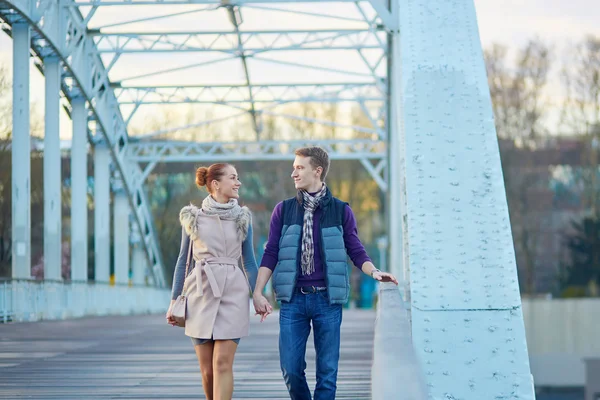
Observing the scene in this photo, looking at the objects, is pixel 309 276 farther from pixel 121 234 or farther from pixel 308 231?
pixel 121 234

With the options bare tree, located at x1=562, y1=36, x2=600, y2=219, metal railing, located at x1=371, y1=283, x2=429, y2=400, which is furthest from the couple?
bare tree, located at x1=562, y1=36, x2=600, y2=219

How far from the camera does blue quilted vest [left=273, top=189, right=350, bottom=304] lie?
545 cm

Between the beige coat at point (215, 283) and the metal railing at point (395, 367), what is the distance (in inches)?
25.1

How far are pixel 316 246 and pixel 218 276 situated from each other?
50 centimetres

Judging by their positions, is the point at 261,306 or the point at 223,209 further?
the point at 223,209

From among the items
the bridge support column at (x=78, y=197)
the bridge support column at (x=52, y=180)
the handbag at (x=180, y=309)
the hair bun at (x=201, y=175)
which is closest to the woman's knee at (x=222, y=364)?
the handbag at (x=180, y=309)

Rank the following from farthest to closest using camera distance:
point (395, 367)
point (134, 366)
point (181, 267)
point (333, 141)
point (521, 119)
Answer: point (521, 119)
point (333, 141)
point (134, 366)
point (181, 267)
point (395, 367)

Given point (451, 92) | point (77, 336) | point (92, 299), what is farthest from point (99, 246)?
point (451, 92)

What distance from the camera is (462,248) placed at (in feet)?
20.8

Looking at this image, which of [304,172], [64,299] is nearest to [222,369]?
[304,172]

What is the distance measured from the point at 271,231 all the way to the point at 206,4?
56.8ft

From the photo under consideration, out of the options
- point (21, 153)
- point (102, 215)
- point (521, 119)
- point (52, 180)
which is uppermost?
point (521, 119)

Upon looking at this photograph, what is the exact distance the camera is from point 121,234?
3412cm

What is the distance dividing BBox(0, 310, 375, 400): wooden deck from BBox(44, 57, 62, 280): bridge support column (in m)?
6.27
